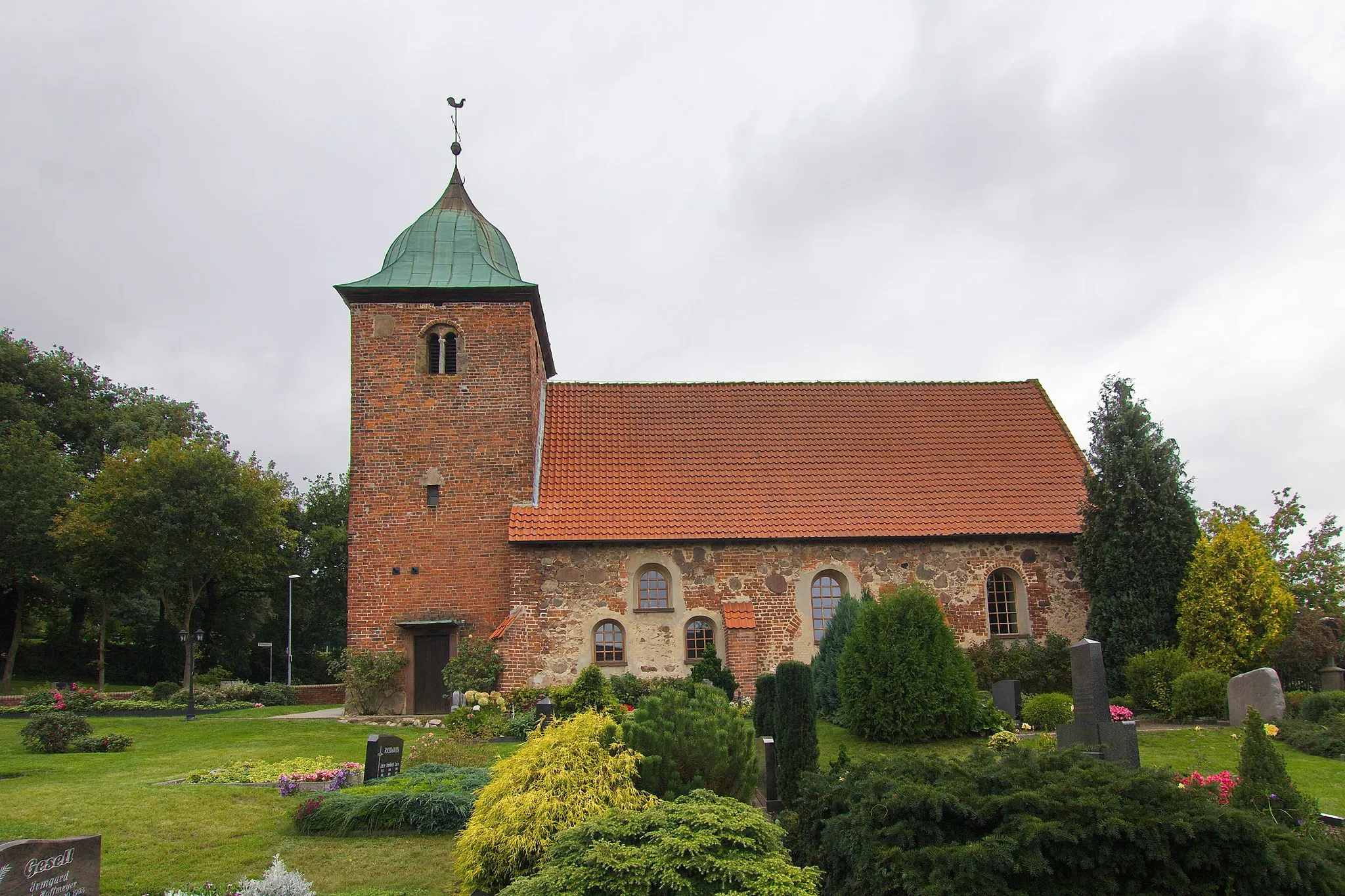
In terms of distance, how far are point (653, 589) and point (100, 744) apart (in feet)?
33.0

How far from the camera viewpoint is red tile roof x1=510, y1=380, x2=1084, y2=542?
20281 mm

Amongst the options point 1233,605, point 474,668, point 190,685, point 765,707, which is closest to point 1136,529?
point 1233,605

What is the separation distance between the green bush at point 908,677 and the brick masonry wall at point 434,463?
28.1 feet

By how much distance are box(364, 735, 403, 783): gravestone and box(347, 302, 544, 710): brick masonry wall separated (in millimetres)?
8821

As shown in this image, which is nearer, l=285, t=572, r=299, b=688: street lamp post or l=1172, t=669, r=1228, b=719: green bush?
l=1172, t=669, r=1228, b=719: green bush

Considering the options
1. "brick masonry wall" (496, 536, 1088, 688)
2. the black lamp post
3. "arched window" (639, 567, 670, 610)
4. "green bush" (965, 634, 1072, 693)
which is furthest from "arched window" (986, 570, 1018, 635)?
the black lamp post

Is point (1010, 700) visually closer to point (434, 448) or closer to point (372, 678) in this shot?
point (372, 678)

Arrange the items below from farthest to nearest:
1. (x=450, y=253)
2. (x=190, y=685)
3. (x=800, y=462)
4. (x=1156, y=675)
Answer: (x=190, y=685) < (x=800, y=462) < (x=450, y=253) < (x=1156, y=675)

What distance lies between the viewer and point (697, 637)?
19.8m

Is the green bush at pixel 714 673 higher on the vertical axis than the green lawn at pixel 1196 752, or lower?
higher

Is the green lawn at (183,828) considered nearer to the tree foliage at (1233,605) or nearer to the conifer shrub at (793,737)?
the conifer shrub at (793,737)

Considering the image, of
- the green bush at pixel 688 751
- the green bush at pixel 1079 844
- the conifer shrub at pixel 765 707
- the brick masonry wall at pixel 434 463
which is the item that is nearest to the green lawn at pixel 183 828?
the green bush at pixel 688 751

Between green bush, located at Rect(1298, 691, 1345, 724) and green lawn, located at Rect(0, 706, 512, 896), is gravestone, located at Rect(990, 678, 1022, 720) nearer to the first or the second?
green bush, located at Rect(1298, 691, 1345, 724)

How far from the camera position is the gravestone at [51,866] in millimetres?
5590
